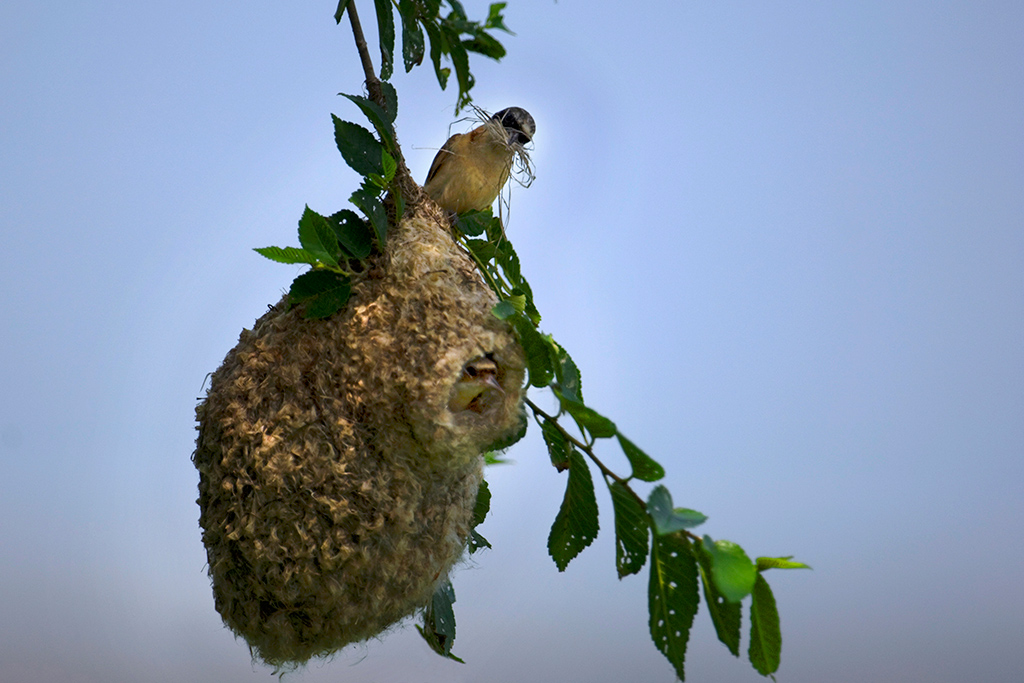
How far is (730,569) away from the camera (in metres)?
0.83

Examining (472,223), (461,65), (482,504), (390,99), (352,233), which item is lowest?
(482,504)

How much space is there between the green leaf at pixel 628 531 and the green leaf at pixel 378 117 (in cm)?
57

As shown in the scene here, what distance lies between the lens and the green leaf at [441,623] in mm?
1368

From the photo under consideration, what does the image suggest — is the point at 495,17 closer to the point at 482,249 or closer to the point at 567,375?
the point at 482,249

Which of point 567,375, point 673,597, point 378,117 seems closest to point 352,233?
point 378,117

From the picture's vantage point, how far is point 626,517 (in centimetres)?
103

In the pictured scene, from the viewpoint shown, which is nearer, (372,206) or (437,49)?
(372,206)

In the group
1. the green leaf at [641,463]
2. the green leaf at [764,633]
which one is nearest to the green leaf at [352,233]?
the green leaf at [641,463]

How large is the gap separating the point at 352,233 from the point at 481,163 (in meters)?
0.35

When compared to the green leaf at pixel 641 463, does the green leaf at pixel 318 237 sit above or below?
above

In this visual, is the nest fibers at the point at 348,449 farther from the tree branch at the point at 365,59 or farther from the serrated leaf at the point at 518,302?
the tree branch at the point at 365,59

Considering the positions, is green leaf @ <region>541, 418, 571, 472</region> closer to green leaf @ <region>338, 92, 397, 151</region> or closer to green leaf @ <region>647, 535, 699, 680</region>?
green leaf @ <region>647, 535, 699, 680</region>

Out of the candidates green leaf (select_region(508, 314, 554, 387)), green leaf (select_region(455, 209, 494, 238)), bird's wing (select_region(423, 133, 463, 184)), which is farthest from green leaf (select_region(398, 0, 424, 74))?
green leaf (select_region(508, 314, 554, 387))

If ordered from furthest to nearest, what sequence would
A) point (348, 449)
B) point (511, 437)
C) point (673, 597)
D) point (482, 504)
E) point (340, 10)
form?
point (482, 504)
point (340, 10)
point (511, 437)
point (348, 449)
point (673, 597)
